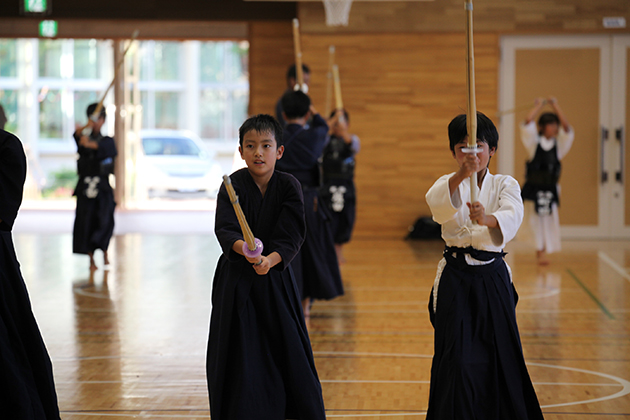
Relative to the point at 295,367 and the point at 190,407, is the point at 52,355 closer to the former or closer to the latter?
the point at 190,407

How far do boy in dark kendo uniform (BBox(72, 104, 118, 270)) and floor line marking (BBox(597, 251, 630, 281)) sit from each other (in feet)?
15.5

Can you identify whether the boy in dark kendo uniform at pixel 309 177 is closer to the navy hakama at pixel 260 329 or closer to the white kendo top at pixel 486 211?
the navy hakama at pixel 260 329

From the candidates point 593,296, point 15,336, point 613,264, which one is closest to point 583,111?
point 613,264

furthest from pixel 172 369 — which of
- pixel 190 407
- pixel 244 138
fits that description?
pixel 244 138

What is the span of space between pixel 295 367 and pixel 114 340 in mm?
2160

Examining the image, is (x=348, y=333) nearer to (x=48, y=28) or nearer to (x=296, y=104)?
(x=296, y=104)

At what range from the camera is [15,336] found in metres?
2.46

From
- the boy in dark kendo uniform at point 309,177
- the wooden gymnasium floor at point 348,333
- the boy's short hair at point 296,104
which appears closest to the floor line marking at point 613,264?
the wooden gymnasium floor at point 348,333

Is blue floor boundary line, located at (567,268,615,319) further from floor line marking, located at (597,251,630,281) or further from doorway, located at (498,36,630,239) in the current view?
doorway, located at (498,36,630,239)

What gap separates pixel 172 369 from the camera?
369 cm

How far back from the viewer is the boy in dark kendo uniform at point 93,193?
6367 millimetres

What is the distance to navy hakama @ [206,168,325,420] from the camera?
2.43 m

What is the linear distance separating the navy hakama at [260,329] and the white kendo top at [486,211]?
1.77 ft

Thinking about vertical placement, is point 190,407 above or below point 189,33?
below
